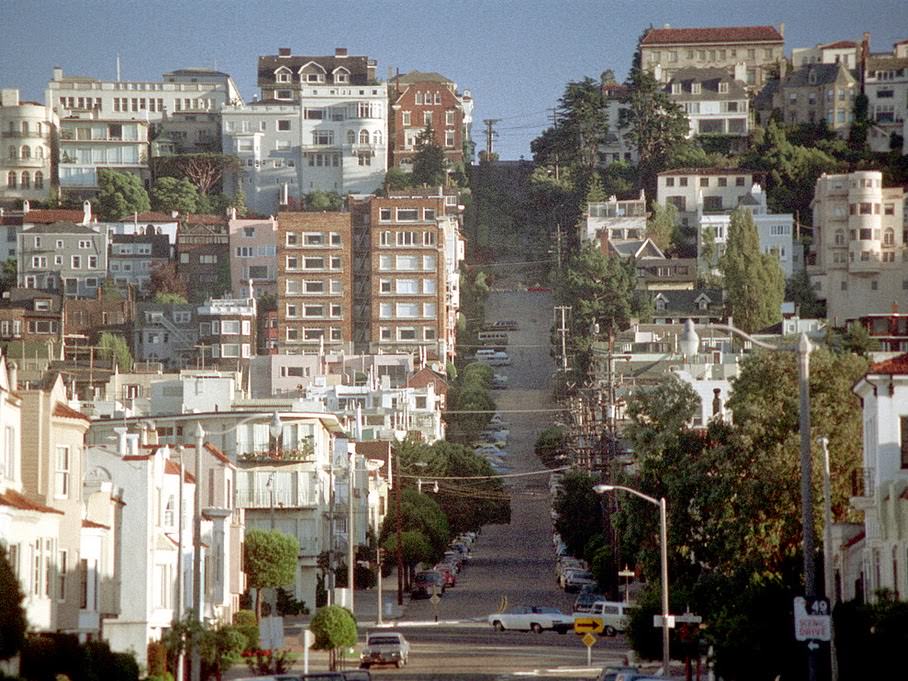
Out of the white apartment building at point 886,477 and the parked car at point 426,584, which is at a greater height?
the white apartment building at point 886,477

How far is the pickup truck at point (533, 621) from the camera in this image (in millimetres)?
94500

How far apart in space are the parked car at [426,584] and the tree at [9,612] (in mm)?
70030

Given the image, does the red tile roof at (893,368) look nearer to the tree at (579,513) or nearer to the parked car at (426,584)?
the parked car at (426,584)

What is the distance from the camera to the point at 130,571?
69.5 metres

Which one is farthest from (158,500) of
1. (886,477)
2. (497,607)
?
(497,607)

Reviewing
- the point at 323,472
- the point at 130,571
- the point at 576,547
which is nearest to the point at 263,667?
the point at 130,571

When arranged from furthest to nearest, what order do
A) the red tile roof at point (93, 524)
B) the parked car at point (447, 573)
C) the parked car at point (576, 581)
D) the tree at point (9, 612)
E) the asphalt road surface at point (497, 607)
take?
the parked car at point (447, 573) < the parked car at point (576, 581) < the asphalt road surface at point (497, 607) < the red tile roof at point (93, 524) < the tree at point (9, 612)

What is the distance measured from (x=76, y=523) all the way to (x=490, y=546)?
101 m

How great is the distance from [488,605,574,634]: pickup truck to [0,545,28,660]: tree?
49.9m

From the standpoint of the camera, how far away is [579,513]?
13500 centimetres

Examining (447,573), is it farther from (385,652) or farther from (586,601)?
(385,652)

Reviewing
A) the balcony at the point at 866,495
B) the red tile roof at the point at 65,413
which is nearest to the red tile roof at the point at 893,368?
the balcony at the point at 866,495

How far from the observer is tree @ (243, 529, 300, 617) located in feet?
300

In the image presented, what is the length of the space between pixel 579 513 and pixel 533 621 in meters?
40.4
